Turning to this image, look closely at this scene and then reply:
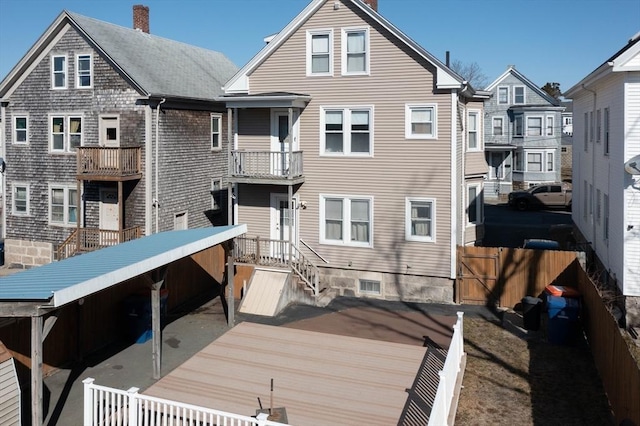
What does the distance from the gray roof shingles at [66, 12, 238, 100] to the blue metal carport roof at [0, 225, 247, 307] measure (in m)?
10.4

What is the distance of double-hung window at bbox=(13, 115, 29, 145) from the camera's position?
26.0 m

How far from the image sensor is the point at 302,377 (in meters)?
11.8

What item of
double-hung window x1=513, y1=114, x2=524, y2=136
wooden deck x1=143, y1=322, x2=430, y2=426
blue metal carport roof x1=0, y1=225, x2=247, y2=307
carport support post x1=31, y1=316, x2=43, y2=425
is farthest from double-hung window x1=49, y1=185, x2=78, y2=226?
double-hung window x1=513, y1=114, x2=524, y2=136

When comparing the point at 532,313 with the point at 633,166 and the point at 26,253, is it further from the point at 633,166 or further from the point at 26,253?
the point at 26,253

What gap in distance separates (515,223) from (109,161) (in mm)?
23535

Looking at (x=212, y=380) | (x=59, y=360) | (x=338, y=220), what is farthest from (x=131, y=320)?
(x=338, y=220)

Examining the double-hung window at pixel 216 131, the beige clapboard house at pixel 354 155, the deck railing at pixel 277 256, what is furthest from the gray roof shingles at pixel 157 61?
the deck railing at pixel 277 256

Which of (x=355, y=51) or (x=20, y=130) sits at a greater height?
(x=355, y=51)

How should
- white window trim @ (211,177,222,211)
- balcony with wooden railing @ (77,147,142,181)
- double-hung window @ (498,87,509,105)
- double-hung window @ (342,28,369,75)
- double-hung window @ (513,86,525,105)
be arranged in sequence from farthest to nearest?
double-hung window @ (498,87,509,105), double-hung window @ (513,86,525,105), white window trim @ (211,177,222,211), balcony with wooden railing @ (77,147,142,181), double-hung window @ (342,28,369,75)

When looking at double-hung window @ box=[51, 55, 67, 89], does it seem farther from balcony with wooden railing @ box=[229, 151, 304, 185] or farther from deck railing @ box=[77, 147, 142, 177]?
balcony with wooden railing @ box=[229, 151, 304, 185]

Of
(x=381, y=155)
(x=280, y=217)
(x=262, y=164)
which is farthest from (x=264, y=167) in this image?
(x=381, y=155)

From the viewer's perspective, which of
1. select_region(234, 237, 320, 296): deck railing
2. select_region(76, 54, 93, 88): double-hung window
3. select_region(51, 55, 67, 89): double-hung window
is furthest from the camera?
select_region(51, 55, 67, 89): double-hung window

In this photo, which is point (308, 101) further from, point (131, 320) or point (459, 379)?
point (459, 379)

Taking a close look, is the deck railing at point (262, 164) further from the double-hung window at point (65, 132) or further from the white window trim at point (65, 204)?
the white window trim at point (65, 204)
